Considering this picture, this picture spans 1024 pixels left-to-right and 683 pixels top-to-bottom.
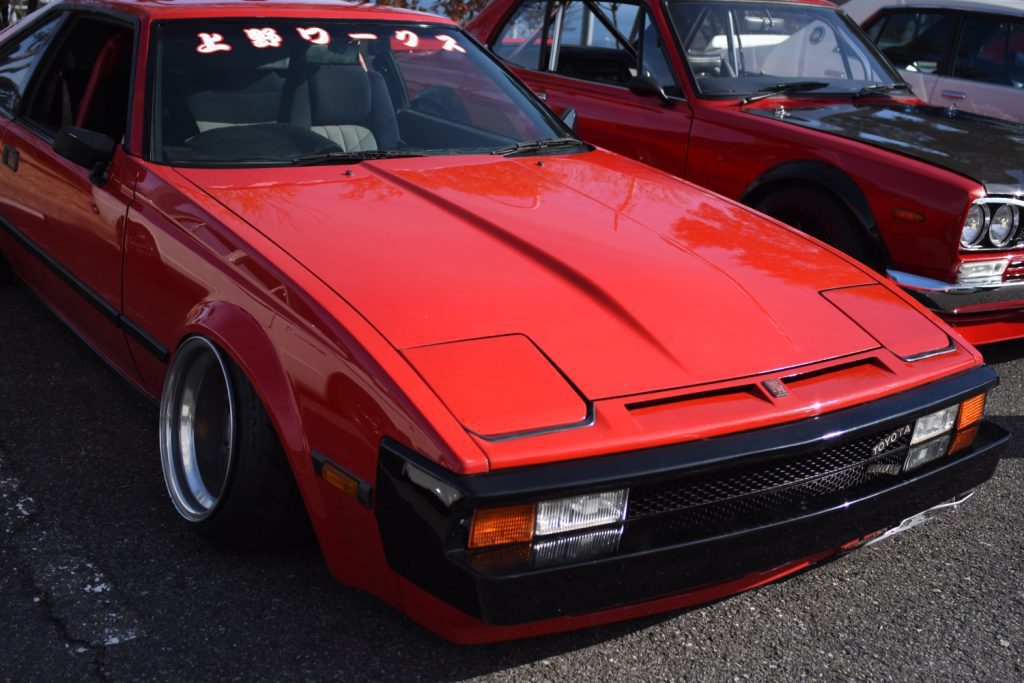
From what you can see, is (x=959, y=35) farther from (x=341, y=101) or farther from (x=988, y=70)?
(x=341, y=101)

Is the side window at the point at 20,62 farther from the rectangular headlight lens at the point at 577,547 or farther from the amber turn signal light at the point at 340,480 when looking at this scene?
the rectangular headlight lens at the point at 577,547

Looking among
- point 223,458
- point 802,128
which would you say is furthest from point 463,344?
point 802,128

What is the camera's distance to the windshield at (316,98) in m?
3.38

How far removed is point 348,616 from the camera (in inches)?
102

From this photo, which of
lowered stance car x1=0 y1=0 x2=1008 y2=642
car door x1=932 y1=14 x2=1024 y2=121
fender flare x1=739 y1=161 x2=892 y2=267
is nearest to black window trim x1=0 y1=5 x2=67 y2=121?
lowered stance car x1=0 y1=0 x2=1008 y2=642

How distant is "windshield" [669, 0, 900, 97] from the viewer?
5.21 meters

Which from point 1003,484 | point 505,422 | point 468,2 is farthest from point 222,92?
point 468,2

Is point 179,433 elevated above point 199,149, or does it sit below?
below

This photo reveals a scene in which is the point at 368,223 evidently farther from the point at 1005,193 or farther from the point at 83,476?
the point at 1005,193

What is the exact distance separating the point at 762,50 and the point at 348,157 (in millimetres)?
2679

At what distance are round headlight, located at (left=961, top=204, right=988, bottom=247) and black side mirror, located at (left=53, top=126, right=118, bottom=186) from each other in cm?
299

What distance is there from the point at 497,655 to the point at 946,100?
5421 mm

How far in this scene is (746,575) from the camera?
2350 mm

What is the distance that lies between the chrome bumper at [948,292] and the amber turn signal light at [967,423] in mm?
1523
